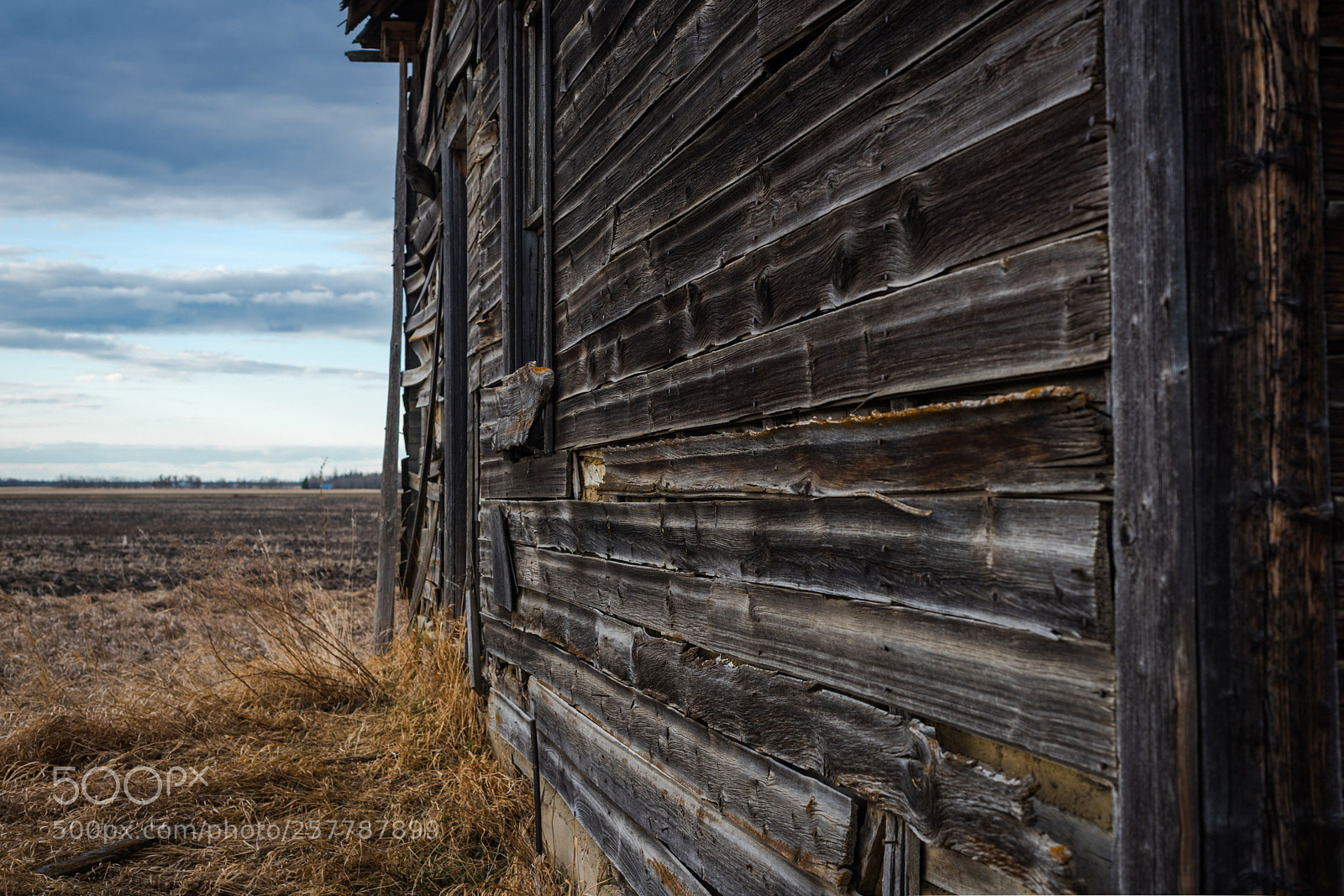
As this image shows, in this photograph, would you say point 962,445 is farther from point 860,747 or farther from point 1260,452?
point 860,747

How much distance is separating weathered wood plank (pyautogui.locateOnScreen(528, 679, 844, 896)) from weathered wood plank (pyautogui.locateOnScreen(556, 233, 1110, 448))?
44.5 inches

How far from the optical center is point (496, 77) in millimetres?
4918

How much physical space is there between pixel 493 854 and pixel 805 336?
3.37 meters

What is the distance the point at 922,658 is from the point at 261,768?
472 centimetres

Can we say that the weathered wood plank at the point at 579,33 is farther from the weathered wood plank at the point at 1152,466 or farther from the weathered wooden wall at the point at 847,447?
the weathered wood plank at the point at 1152,466

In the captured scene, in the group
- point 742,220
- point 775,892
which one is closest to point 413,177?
point 742,220

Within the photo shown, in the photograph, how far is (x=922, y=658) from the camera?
156 centimetres

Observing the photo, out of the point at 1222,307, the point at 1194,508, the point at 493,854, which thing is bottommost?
the point at 493,854

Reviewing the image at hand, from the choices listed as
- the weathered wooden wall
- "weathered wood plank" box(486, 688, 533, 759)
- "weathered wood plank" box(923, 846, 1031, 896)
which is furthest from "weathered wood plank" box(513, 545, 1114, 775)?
"weathered wood plank" box(486, 688, 533, 759)

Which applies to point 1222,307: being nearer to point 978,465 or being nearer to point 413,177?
point 978,465

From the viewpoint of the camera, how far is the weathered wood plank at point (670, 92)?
7.46 ft

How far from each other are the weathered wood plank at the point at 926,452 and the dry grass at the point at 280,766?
2.46 metres

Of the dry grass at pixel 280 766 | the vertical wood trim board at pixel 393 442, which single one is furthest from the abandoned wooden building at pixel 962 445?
the vertical wood trim board at pixel 393 442

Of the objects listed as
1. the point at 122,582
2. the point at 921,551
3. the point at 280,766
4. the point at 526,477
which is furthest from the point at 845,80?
the point at 122,582
